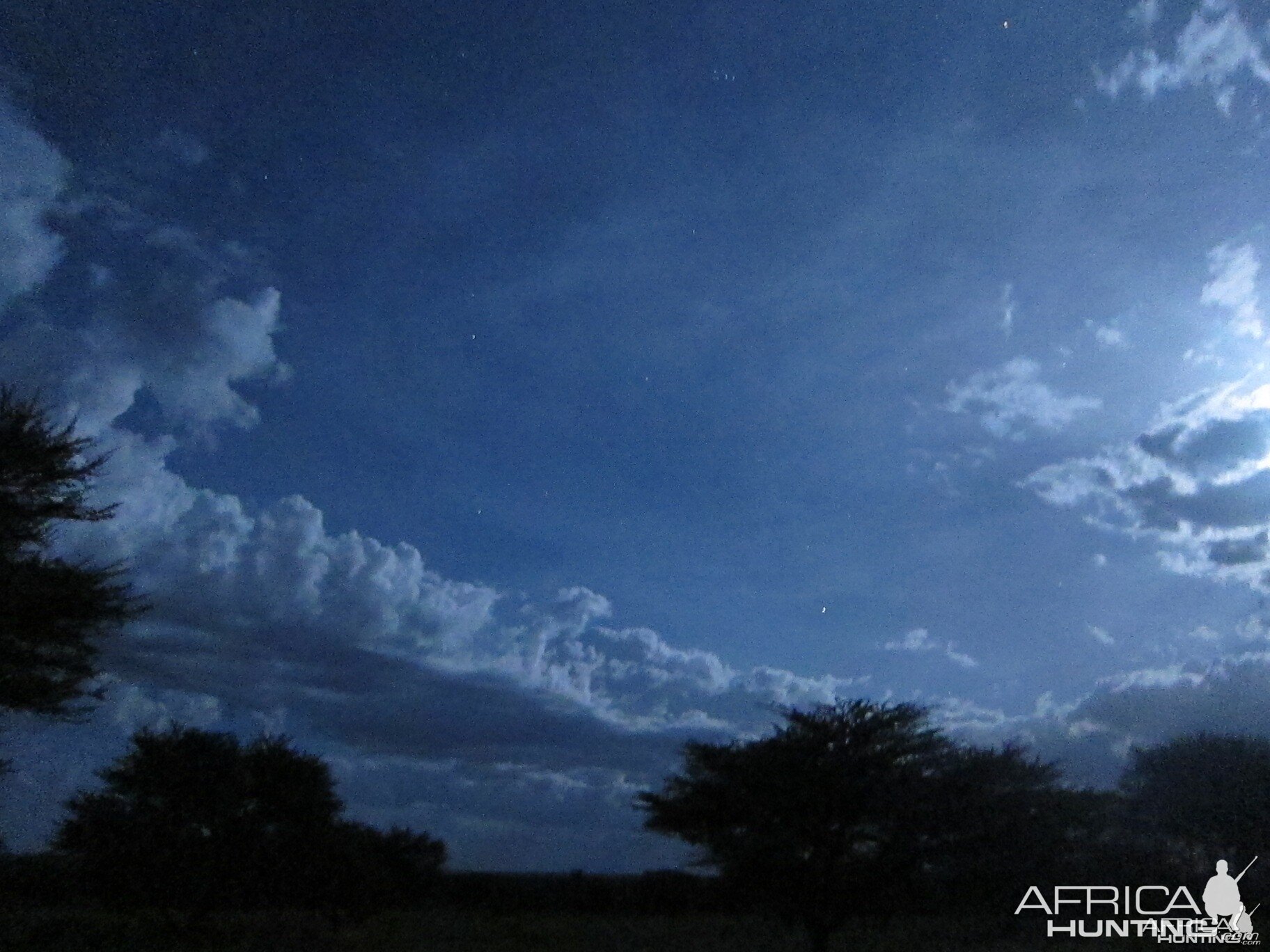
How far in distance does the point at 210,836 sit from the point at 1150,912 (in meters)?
29.7

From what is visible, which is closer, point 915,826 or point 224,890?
point 915,826

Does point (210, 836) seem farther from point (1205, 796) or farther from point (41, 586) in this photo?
point (1205, 796)

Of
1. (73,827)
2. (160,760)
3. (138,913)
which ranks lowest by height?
(138,913)

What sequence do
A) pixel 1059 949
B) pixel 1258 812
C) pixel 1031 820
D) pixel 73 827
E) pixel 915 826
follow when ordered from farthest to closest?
pixel 73 827, pixel 1258 812, pixel 1031 820, pixel 915 826, pixel 1059 949

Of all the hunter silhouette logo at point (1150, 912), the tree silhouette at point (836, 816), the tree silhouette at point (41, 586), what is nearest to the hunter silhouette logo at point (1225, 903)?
the hunter silhouette logo at point (1150, 912)

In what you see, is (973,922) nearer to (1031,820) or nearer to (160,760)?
Result: (1031,820)

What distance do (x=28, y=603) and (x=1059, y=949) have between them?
22338 millimetres

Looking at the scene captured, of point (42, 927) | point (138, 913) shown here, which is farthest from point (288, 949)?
point (138, 913)

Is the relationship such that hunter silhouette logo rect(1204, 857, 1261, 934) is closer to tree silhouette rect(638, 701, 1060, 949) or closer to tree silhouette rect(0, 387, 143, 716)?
tree silhouette rect(638, 701, 1060, 949)

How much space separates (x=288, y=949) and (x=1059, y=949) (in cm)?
2009

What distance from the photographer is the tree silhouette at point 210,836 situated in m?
37.0

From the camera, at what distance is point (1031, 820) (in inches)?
1132

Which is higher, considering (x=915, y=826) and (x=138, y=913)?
(x=915, y=826)

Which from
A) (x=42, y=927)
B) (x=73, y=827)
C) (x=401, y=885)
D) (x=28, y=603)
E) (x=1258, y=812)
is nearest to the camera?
(x=28, y=603)
